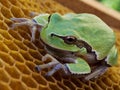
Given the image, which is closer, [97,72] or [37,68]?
[37,68]

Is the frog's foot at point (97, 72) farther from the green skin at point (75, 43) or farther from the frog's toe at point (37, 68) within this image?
the frog's toe at point (37, 68)

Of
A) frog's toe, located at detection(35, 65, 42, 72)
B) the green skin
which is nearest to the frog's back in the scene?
the green skin

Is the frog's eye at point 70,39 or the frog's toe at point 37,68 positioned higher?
the frog's eye at point 70,39

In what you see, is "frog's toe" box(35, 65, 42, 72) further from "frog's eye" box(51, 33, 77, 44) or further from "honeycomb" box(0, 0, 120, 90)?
"frog's eye" box(51, 33, 77, 44)

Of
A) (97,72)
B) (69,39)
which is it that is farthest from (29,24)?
(97,72)

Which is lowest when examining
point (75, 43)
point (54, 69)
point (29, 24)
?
point (54, 69)

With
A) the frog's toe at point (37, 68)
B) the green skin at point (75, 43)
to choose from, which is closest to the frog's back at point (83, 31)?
the green skin at point (75, 43)

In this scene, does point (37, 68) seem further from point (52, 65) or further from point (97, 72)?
point (97, 72)

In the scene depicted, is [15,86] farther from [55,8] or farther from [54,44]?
[55,8]

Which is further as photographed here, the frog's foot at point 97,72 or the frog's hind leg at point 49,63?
the frog's foot at point 97,72
